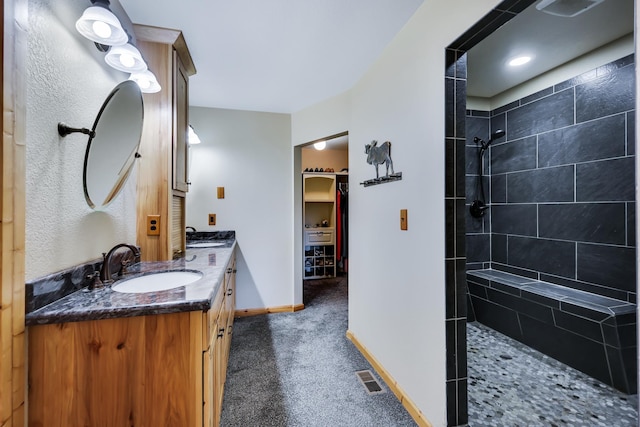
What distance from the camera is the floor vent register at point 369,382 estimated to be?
5.85ft

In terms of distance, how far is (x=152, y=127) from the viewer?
1.78 meters

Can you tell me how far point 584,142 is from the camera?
2170mm

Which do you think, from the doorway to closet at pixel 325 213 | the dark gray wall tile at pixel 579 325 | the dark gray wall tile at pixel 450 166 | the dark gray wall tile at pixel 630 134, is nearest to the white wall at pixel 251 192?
the doorway to closet at pixel 325 213

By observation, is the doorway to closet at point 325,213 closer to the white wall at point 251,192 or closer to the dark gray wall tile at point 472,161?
the white wall at point 251,192

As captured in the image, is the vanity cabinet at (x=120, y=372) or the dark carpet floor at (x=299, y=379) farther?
the dark carpet floor at (x=299, y=379)

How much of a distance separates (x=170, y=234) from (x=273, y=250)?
150 centimetres

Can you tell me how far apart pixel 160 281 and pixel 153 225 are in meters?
0.48

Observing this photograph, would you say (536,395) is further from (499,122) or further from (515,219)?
(499,122)

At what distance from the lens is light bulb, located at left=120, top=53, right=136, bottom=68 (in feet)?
4.37

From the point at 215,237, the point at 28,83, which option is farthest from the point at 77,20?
the point at 215,237

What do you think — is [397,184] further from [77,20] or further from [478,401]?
[77,20]

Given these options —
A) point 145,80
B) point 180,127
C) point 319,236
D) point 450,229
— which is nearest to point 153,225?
point 180,127

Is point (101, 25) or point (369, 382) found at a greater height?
point (101, 25)

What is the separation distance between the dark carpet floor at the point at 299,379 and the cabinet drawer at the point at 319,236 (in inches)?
71.1
